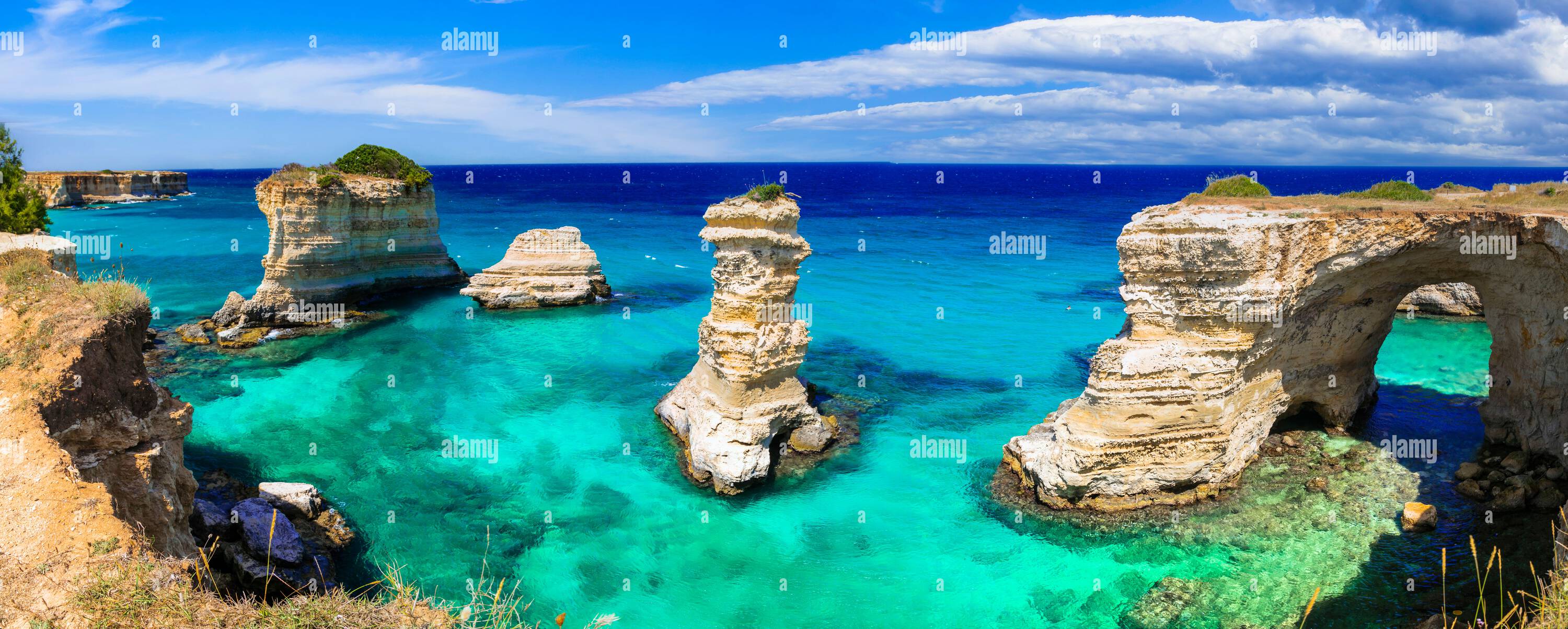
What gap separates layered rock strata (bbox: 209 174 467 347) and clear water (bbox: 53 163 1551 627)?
5.90 feet

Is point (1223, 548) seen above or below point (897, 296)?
below

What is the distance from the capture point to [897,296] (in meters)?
38.9

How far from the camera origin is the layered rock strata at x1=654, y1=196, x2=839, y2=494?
17.1 metres

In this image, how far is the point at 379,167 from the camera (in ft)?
121

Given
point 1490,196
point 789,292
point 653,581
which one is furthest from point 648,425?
point 1490,196

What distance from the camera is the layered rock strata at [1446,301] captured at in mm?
30672

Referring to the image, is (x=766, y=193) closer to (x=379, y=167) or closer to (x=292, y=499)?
(x=292, y=499)

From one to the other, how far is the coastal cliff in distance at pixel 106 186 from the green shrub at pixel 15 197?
65.2 metres

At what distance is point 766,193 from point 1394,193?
1634 cm

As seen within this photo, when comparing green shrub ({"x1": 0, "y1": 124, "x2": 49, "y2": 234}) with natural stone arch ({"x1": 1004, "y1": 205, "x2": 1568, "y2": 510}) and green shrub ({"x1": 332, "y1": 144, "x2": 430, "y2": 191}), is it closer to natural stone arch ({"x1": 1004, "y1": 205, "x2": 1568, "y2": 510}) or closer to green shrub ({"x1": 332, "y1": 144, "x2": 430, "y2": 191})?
green shrub ({"x1": 332, "y1": 144, "x2": 430, "y2": 191})

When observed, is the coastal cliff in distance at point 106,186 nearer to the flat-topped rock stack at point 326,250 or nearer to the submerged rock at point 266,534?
the flat-topped rock stack at point 326,250

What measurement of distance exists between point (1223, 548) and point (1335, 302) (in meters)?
6.29

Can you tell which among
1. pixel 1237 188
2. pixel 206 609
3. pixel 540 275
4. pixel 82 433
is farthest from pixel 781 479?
pixel 540 275

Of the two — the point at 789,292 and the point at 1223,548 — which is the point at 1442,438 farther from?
the point at 789,292
